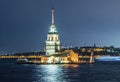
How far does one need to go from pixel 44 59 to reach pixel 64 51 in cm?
697

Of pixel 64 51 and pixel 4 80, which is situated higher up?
pixel 64 51

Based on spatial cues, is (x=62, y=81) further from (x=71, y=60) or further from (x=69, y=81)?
(x=71, y=60)

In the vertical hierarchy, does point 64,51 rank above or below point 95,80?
above

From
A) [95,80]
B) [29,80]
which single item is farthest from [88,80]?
[29,80]

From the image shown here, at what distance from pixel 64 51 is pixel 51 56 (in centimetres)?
512

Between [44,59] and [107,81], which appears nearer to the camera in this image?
[107,81]

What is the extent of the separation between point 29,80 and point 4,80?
137 inches

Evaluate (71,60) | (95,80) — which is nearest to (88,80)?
(95,80)

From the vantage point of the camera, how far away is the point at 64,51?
19788 centimetres

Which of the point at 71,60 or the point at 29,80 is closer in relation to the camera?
the point at 29,80

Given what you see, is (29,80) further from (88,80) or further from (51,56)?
(51,56)

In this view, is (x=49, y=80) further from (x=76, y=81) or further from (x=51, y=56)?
(x=51, y=56)

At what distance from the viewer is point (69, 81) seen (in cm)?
8481

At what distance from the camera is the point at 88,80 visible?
8675 cm
